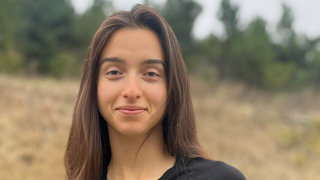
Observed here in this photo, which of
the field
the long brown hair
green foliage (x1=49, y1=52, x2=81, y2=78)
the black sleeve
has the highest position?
green foliage (x1=49, y1=52, x2=81, y2=78)

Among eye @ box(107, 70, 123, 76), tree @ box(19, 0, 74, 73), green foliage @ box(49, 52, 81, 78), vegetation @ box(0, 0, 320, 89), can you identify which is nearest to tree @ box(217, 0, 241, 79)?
vegetation @ box(0, 0, 320, 89)

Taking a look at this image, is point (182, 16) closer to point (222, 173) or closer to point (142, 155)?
point (142, 155)

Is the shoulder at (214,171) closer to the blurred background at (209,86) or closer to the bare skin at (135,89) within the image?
the bare skin at (135,89)

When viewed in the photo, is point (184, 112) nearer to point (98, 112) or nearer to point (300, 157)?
point (98, 112)

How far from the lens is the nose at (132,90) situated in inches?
49.9

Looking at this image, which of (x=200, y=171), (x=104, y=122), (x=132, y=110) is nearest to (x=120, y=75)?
(x=132, y=110)

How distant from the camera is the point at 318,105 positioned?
1506cm

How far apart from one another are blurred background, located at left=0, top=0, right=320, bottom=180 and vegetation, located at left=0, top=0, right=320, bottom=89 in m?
0.04

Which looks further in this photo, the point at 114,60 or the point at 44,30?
the point at 44,30

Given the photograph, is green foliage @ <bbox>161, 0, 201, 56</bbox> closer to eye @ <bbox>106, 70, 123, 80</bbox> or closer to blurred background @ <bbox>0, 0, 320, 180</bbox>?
blurred background @ <bbox>0, 0, 320, 180</bbox>

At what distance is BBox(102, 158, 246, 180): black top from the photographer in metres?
1.28

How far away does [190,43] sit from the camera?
15945 millimetres

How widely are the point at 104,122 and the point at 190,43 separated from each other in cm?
1462

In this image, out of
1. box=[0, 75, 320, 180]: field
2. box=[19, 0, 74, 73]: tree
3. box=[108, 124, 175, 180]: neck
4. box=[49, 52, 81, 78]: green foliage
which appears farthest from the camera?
box=[19, 0, 74, 73]: tree
